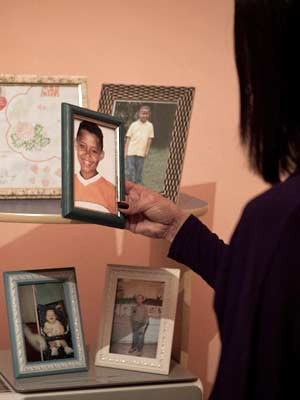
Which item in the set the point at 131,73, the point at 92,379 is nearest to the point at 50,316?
the point at 92,379

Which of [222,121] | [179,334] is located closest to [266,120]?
[179,334]

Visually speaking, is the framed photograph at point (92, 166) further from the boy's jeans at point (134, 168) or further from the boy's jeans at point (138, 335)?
the boy's jeans at point (138, 335)

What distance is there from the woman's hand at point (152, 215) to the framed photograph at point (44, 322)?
24cm

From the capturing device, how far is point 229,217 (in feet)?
7.68

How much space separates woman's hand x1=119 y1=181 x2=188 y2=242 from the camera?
1596 mm

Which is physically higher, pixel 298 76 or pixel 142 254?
pixel 298 76

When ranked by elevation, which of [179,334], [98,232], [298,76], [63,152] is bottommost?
[179,334]

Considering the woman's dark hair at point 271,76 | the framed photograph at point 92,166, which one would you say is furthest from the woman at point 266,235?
the framed photograph at point 92,166

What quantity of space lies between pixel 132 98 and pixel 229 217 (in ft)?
2.15

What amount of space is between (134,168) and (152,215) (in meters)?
0.18

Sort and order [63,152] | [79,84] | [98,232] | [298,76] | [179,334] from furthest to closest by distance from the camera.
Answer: [98,232] < [179,334] < [79,84] < [63,152] < [298,76]

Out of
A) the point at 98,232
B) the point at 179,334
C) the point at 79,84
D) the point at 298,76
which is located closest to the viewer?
the point at 298,76

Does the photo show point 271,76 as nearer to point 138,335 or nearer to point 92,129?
point 92,129

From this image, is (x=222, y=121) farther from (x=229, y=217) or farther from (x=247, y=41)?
(x=247, y=41)
